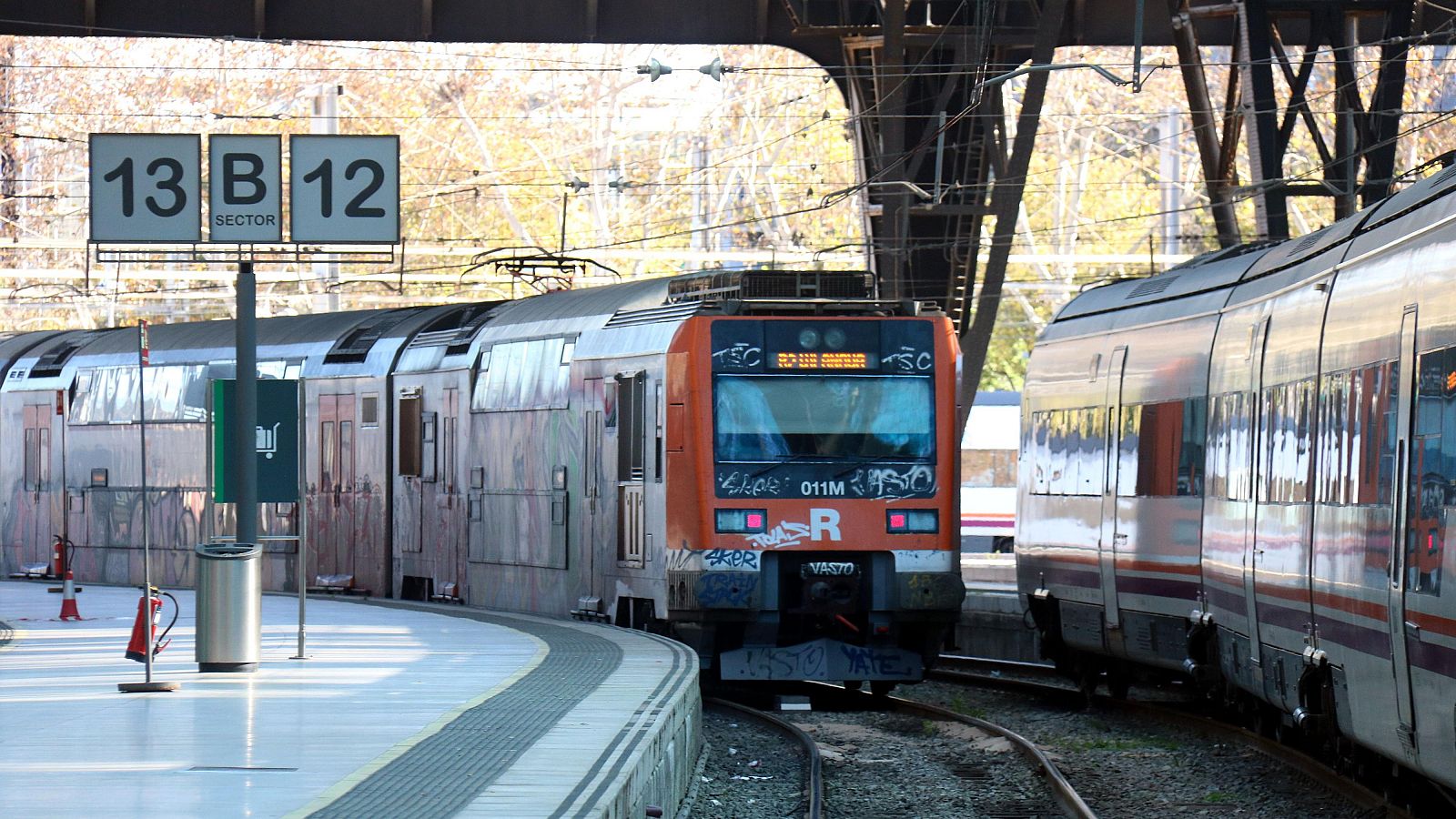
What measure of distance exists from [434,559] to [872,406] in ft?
27.5

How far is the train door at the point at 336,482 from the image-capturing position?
27375 millimetres

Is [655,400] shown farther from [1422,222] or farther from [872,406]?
[1422,222]

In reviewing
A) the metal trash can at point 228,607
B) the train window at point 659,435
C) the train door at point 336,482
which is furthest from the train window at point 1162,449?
the train door at point 336,482

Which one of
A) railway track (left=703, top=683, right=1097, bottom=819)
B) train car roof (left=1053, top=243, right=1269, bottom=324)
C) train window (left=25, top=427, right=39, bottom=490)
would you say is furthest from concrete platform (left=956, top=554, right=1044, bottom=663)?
train window (left=25, top=427, right=39, bottom=490)

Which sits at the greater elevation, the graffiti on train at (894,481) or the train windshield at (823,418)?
the train windshield at (823,418)

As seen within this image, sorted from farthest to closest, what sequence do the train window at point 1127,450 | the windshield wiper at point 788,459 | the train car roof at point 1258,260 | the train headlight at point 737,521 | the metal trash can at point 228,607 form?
the train window at point 1127,450, the windshield wiper at point 788,459, the train headlight at point 737,521, the metal trash can at point 228,607, the train car roof at point 1258,260

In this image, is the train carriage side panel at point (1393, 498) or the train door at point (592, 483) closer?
the train carriage side panel at point (1393, 498)

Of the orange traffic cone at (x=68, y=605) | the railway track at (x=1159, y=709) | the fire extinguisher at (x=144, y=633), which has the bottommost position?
the railway track at (x=1159, y=709)

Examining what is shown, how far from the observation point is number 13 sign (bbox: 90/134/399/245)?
16.4 meters

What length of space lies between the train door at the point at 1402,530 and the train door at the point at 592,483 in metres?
10.1

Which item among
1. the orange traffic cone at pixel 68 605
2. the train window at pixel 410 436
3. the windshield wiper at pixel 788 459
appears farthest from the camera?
the train window at pixel 410 436

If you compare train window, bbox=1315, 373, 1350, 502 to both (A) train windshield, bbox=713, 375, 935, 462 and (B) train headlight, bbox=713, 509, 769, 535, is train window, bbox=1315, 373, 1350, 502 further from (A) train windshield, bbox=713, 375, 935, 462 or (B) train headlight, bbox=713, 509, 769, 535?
(B) train headlight, bbox=713, 509, 769, 535

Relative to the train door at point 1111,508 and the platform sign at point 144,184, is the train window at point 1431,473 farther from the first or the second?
the platform sign at point 144,184

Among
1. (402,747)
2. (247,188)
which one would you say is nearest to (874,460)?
(247,188)
